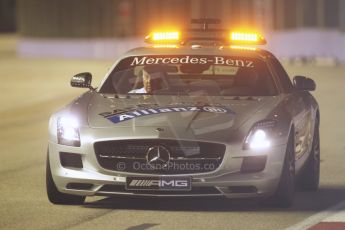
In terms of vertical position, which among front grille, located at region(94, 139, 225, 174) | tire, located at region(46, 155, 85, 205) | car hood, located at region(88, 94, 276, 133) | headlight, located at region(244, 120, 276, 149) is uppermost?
car hood, located at region(88, 94, 276, 133)

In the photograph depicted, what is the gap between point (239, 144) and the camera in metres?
9.68

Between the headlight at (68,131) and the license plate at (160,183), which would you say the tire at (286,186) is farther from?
the headlight at (68,131)

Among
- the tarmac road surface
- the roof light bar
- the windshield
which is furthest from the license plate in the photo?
the roof light bar

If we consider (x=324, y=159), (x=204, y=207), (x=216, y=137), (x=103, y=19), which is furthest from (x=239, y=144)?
(x=103, y=19)

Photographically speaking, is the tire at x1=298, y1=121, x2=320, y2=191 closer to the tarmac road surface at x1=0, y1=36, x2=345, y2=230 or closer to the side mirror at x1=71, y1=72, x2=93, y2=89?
the tarmac road surface at x1=0, y1=36, x2=345, y2=230

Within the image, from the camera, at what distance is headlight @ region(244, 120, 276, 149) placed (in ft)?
31.9

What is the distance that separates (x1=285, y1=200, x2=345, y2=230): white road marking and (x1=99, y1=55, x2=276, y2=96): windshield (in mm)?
1418

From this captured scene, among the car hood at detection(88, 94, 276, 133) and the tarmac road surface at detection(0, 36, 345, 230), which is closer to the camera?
the tarmac road surface at detection(0, 36, 345, 230)

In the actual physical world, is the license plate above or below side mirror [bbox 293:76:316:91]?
below

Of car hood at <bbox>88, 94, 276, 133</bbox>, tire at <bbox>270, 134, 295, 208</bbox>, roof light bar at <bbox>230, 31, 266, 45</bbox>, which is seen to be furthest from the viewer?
roof light bar at <bbox>230, 31, 266, 45</bbox>

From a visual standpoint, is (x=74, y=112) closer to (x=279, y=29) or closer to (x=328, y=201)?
(x=328, y=201)

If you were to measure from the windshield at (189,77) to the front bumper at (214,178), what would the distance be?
4.32 ft

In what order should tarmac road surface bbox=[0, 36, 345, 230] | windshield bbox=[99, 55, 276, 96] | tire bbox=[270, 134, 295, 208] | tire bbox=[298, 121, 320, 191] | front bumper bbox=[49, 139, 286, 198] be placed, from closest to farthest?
tarmac road surface bbox=[0, 36, 345, 230] < front bumper bbox=[49, 139, 286, 198] < tire bbox=[270, 134, 295, 208] < windshield bbox=[99, 55, 276, 96] < tire bbox=[298, 121, 320, 191]

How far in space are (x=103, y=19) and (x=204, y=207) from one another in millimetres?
39513
